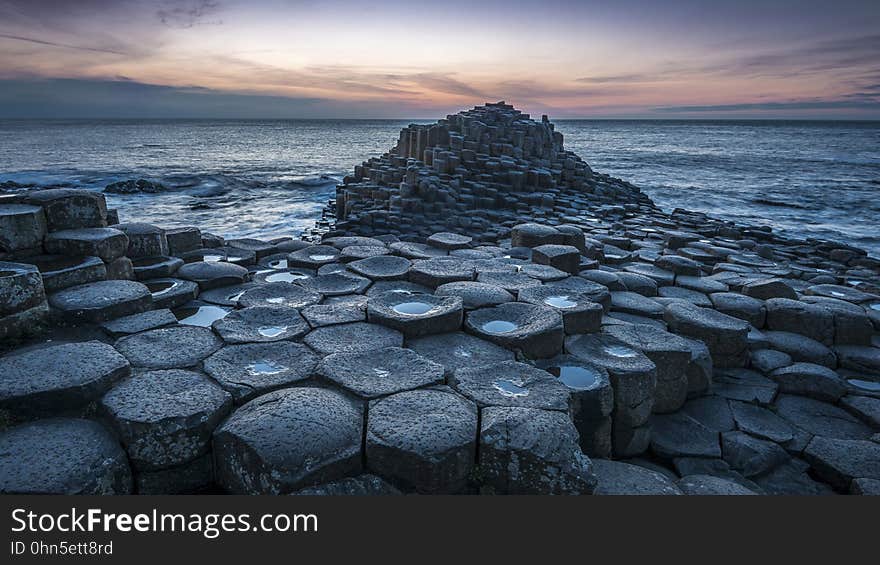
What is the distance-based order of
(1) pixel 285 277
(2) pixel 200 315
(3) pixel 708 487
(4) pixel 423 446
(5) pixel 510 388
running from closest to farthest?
(4) pixel 423 446
(3) pixel 708 487
(5) pixel 510 388
(2) pixel 200 315
(1) pixel 285 277

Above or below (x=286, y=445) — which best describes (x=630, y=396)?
below

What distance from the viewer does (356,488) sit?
234 cm

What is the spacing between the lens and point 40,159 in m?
38.3

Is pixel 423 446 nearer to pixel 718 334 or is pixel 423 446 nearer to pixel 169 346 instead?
pixel 169 346

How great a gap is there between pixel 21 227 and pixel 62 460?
2737mm

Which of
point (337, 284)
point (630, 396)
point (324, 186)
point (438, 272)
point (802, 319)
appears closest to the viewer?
point (630, 396)

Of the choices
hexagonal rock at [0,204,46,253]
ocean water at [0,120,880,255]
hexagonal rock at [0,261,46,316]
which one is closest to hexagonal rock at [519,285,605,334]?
hexagonal rock at [0,261,46,316]

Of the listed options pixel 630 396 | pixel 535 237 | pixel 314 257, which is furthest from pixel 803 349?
pixel 314 257

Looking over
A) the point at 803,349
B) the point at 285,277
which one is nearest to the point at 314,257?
the point at 285,277

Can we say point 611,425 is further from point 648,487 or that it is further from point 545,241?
point 545,241

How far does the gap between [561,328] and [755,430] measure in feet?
5.68

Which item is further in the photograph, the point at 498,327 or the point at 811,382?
the point at 811,382

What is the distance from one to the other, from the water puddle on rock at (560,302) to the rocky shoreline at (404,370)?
2 centimetres

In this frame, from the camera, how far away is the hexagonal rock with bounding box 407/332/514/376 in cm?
335
